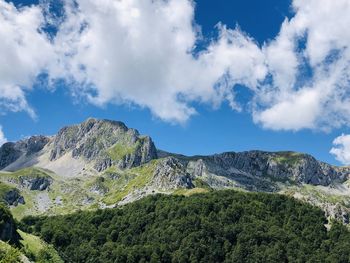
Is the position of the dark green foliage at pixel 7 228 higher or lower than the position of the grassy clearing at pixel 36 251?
higher

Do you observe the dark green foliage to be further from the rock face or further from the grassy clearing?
the grassy clearing

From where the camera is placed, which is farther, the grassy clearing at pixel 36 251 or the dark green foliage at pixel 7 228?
the dark green foliage at pixel 7 228

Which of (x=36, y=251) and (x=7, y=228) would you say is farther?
(x=36, y=251)

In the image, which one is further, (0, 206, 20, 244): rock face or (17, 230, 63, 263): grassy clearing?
(0, 206, 20, 244): rock face

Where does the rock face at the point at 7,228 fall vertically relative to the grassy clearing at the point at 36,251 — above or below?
above

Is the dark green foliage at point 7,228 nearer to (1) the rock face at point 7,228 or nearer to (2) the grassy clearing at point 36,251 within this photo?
(1) the rock face at point 7,228

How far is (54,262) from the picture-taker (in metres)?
119

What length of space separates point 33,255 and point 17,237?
494 inches

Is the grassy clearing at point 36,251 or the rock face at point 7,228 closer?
the grassy clearing at point 36,251

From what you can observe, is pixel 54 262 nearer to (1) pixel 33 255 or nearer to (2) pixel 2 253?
(1) pixel 33 255

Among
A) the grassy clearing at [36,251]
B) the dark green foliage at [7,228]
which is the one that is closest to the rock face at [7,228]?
the dark green foliage at [7,228]

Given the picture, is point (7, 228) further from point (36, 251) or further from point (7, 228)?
point (36, 251)

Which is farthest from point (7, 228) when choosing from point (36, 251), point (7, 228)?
point (36, 251)

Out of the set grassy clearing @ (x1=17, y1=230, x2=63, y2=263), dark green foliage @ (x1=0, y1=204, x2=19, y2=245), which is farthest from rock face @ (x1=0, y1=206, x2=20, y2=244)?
grassy clearing @ (x1=17, y1=230, x2=63, y2=263)
